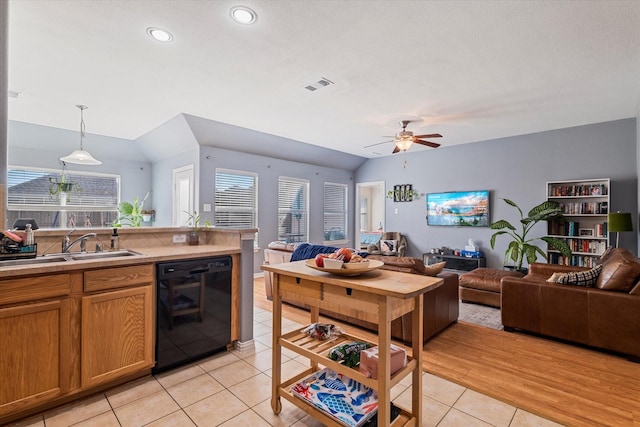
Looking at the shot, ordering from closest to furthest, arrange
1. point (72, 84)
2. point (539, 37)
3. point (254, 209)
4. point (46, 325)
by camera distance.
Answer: point (46, 325) < point (539, 37) < point (72, 84) < point (254, 209)

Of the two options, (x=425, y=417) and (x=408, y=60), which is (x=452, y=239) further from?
(x=425, y=417)

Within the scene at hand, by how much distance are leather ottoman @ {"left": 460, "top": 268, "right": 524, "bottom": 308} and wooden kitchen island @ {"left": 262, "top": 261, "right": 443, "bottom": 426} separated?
295cm

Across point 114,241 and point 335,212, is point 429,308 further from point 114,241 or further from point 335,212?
point 335,212

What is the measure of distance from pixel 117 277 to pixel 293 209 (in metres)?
5.09

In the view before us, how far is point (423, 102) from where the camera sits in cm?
399

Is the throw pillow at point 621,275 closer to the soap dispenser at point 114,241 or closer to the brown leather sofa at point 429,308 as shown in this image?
the brown leather sofa at point 429,308

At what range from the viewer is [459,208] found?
6.35m

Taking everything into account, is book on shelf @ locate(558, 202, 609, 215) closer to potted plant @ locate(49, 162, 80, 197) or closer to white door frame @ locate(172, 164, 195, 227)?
white door frame @ locate(172, 164, 195, 227)

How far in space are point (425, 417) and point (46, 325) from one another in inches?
95.2

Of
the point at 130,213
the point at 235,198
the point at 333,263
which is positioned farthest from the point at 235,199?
the point at 333,263

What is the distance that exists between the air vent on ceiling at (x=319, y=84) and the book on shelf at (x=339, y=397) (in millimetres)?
2872

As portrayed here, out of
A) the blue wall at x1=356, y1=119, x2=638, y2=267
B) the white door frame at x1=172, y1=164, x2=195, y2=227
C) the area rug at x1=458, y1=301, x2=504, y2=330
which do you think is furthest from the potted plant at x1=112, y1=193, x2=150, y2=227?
the area rug at x1=458, y1=301, x2=504, y2=330

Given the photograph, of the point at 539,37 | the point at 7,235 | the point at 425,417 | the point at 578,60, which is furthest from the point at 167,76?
the point at 578,60

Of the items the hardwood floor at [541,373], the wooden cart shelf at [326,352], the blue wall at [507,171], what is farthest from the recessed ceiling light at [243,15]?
the blue wall at [507,171]
